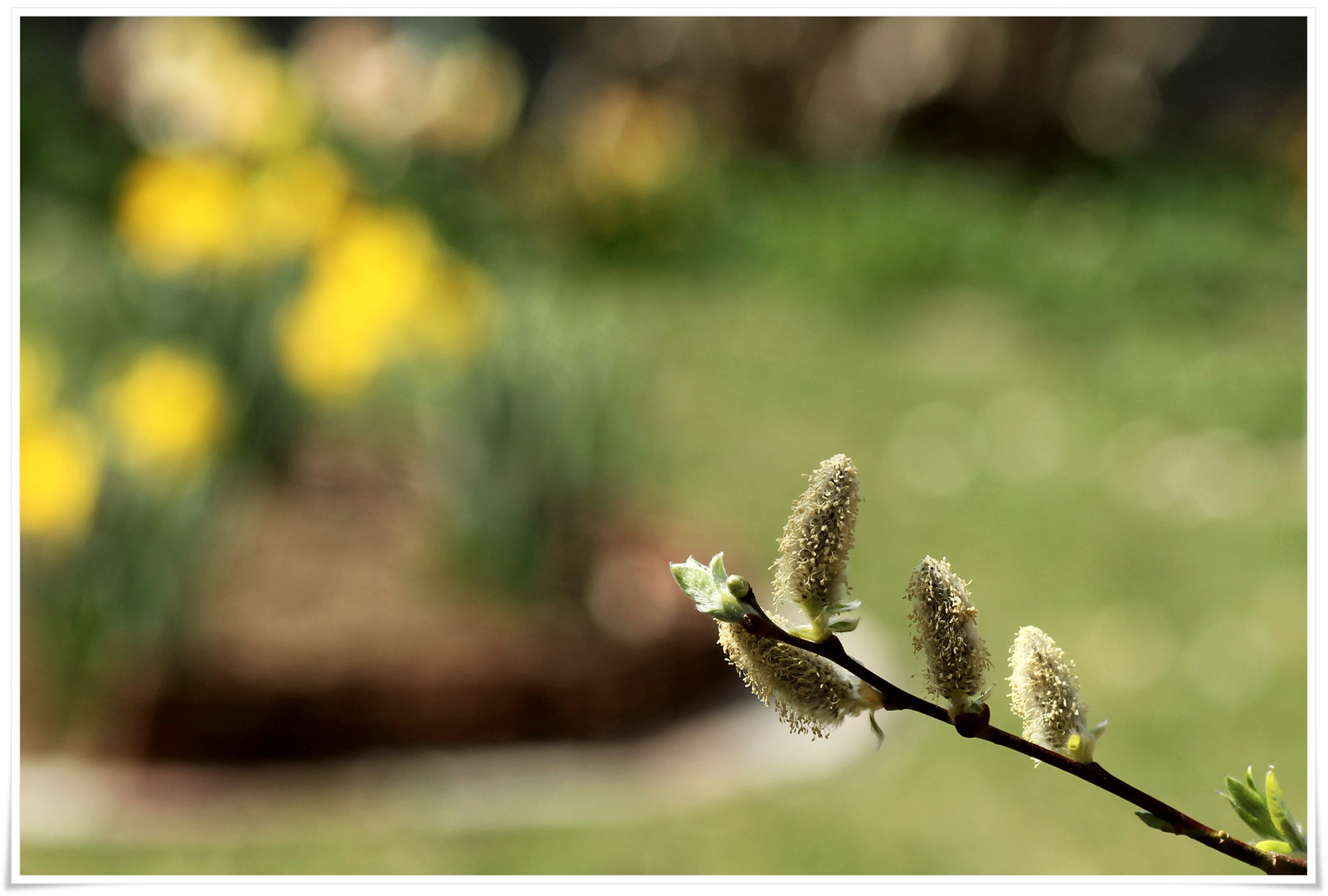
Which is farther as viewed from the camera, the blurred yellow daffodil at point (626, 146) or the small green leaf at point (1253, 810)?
the blurred yellow daffodil at point (626, 146)

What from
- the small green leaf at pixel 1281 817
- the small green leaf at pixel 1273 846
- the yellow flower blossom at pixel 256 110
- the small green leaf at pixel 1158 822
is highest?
the yellow flower blossom at pixel 256 110

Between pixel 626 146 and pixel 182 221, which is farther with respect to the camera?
pixel 626 146

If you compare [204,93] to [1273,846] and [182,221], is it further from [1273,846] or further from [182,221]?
[1273,846]

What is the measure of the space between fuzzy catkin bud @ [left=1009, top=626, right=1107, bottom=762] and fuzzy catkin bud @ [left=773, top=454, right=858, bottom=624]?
0.07 metres

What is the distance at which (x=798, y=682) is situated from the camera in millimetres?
351

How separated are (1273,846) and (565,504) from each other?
2.03 meters

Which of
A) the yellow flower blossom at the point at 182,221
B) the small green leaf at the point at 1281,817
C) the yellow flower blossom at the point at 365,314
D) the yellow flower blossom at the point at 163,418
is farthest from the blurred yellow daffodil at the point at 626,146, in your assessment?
the small green leaf at the point at 1281,817

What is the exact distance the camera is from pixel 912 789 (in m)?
2.14

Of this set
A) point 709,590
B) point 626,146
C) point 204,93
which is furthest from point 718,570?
point 626,146

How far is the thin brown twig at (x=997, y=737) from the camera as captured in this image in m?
0.33

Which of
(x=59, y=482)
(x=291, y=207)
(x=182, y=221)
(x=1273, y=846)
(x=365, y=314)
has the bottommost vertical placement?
(x=1273, y=846)

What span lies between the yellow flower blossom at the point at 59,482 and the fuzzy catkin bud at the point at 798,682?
1961mm

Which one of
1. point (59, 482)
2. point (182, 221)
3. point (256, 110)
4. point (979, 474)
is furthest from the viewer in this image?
point (256, 110)

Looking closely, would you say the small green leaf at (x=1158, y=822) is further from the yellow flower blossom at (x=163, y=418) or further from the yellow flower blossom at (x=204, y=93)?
the yellow flower blossom at (x=204, y=93)
